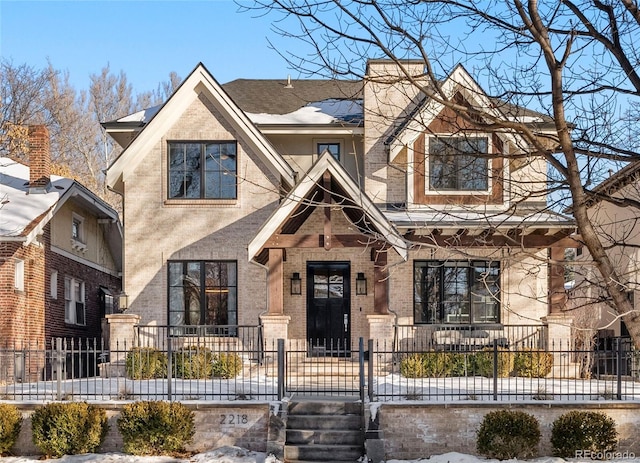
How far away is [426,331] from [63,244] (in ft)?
38.1

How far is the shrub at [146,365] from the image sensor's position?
18.2 meters

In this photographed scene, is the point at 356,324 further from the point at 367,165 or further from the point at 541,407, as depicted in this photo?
the point at 541,407

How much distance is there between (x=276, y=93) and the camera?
26.1m

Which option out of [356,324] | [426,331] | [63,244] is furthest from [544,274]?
[63,244]

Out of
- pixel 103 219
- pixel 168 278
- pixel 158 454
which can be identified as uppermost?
pixel 103 219

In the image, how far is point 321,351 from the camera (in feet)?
65.3

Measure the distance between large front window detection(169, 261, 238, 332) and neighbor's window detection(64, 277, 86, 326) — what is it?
16.8 ft

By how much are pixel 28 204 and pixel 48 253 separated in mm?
1630

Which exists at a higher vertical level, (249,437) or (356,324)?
(356,324)

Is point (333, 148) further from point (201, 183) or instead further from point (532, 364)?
point (532, 364)

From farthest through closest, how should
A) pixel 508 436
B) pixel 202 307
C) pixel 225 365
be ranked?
pixel 202 307, pixel 225 365, pixel 508 436

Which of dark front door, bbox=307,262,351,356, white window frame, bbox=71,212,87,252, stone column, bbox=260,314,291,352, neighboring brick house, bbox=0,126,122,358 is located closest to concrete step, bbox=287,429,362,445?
stone column, bbox=260,314,291,352

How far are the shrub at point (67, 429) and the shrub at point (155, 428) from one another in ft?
1.57
